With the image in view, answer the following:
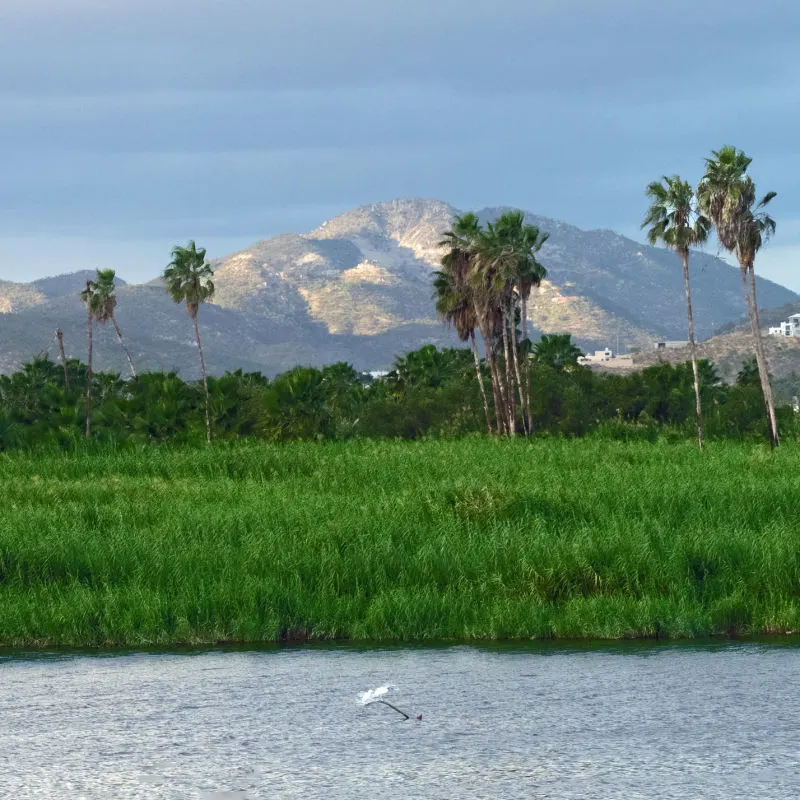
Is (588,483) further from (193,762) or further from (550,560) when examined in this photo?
(193,762)

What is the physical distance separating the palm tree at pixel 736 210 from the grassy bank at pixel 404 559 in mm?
34441

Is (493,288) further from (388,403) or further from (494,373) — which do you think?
(388,403)

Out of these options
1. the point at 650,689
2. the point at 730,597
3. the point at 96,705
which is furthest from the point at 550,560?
the point at 96,705

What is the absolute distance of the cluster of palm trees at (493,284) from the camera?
73.6m

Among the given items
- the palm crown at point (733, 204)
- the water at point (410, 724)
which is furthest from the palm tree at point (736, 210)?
the water at point (410, 724)

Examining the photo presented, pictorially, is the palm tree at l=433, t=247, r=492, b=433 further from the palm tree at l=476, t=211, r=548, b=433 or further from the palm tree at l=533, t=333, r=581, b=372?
the palm tree at l=533, t=333, r=581, b=372

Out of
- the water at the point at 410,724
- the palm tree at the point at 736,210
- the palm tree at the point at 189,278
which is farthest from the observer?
the palm tree at the point at 189,278

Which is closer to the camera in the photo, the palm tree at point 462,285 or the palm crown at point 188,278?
the palm tree at point 462,285

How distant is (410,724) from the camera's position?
41.4 feet

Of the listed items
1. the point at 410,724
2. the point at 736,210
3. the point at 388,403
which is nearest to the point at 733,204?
the point at 736,210

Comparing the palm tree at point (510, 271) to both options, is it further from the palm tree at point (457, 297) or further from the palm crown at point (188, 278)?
the palm crown at point (188, 278)

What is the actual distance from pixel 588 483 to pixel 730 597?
12.3 m

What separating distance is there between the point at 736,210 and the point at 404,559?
157ft

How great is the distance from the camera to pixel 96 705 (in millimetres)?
14211
